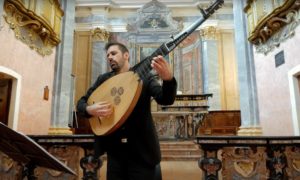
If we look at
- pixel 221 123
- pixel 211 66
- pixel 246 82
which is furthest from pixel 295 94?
pixel 211 66

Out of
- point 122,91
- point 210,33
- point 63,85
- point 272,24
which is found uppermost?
point 210,33

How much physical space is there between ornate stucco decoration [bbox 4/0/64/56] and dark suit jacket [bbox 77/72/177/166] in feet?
16.8

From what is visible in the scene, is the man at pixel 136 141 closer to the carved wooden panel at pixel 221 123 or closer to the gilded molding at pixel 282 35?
the gilded molding at pixel 282 35

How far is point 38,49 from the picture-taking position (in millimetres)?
7121

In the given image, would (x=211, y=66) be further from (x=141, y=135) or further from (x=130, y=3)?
(x=141, y=135)

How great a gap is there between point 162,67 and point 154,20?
1289cm

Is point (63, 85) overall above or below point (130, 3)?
below

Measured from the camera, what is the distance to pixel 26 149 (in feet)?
3.87

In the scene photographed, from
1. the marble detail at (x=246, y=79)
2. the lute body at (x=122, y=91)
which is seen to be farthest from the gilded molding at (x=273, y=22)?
the lute body at (x=122, y=91)

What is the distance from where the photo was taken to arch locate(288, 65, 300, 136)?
563 cm

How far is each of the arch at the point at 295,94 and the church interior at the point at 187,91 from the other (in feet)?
0.07

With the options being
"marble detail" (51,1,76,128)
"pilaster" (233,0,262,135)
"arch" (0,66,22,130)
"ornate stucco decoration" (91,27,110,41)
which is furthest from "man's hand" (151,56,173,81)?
"ornate stucco decoration" (91,27,110,41)

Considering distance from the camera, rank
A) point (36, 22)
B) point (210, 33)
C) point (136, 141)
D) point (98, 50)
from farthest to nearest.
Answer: point (98, 50) → point (210, 33) → point (36, 22) → point (136, 141)

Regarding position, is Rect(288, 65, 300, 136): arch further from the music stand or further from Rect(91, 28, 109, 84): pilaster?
Rect(91, 28, 109, 84): pilaster
